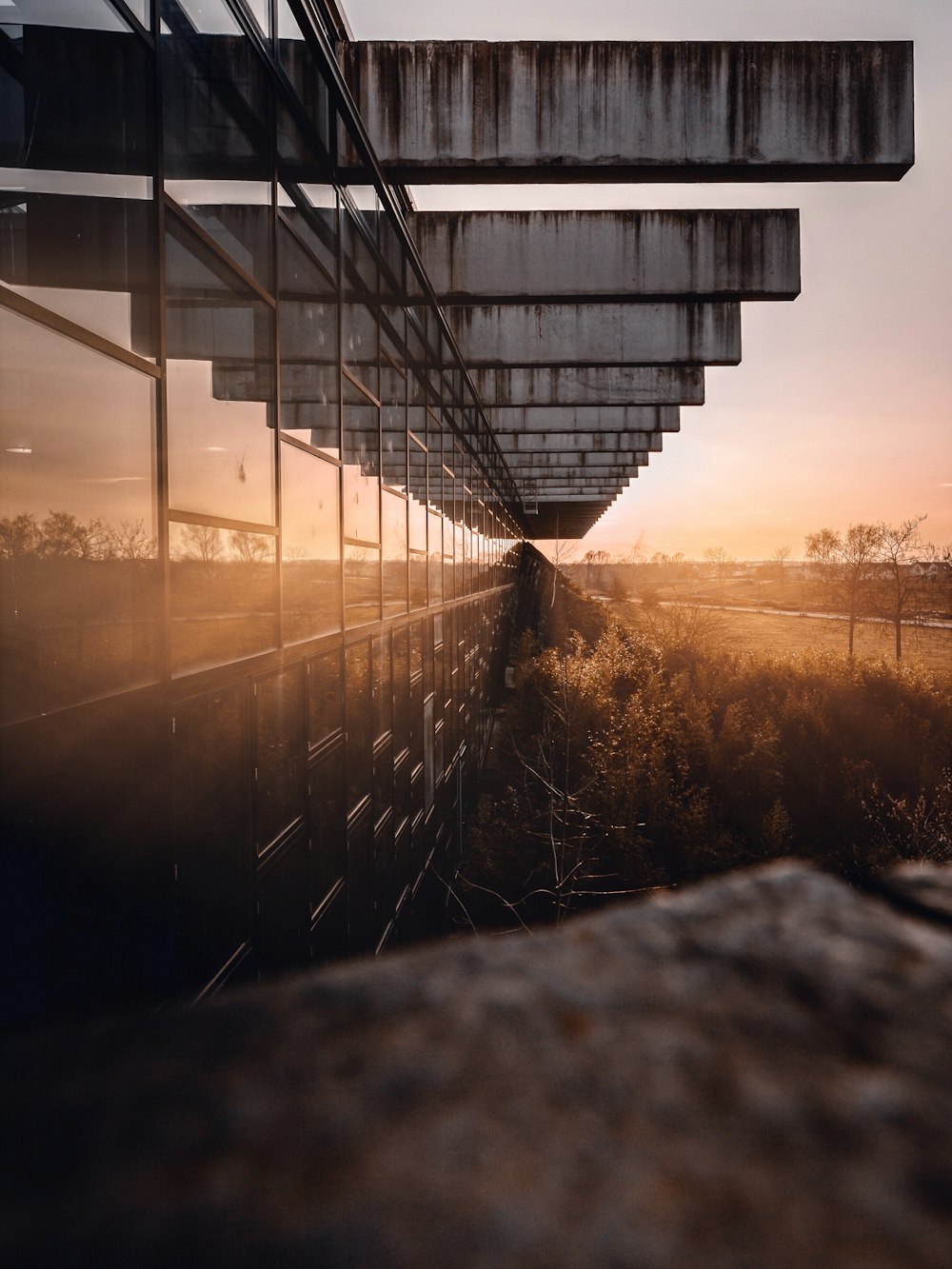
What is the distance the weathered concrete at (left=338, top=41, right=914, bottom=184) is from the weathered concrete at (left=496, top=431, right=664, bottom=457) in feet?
49.5

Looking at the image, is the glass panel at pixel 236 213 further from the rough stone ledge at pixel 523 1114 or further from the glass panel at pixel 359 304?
the rough stone ledge at pixel 523 1114

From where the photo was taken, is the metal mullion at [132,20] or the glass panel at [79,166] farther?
the metal mullion at [132,20]

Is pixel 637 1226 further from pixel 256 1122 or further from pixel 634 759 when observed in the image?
pixel 634 759

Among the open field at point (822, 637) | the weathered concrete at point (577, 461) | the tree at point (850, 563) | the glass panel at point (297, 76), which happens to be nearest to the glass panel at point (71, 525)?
→ the glass panel at point (297, 76)

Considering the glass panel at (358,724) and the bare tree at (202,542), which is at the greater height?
the bare tree at (202,542)

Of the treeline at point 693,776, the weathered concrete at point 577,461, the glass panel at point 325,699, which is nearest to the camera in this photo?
the glass panel at point 325,699

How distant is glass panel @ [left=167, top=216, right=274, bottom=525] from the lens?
3.96 m

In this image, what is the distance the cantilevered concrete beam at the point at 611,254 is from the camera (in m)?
10.2

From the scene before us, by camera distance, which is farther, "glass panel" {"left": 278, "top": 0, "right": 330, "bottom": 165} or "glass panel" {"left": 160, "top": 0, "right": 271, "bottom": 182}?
"glass panel" {"left": 278, "top": 0, "right": 330, "bottom": 165}

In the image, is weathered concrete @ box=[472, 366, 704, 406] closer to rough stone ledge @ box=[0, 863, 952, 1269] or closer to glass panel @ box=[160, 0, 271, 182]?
glass panel @ box=[160, 0, 271, 182]

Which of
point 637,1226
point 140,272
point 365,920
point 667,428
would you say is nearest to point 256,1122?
point 637,1226

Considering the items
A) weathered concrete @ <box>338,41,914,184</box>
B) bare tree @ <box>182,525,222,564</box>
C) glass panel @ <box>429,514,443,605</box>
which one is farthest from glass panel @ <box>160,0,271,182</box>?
glass panel @ <box>429,514,443,605</box>

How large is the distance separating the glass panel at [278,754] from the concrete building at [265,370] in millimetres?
37

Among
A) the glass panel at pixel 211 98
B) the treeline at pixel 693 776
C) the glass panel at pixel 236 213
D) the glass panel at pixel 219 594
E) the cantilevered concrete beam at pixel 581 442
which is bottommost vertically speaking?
the treeline at pixel 693 776
